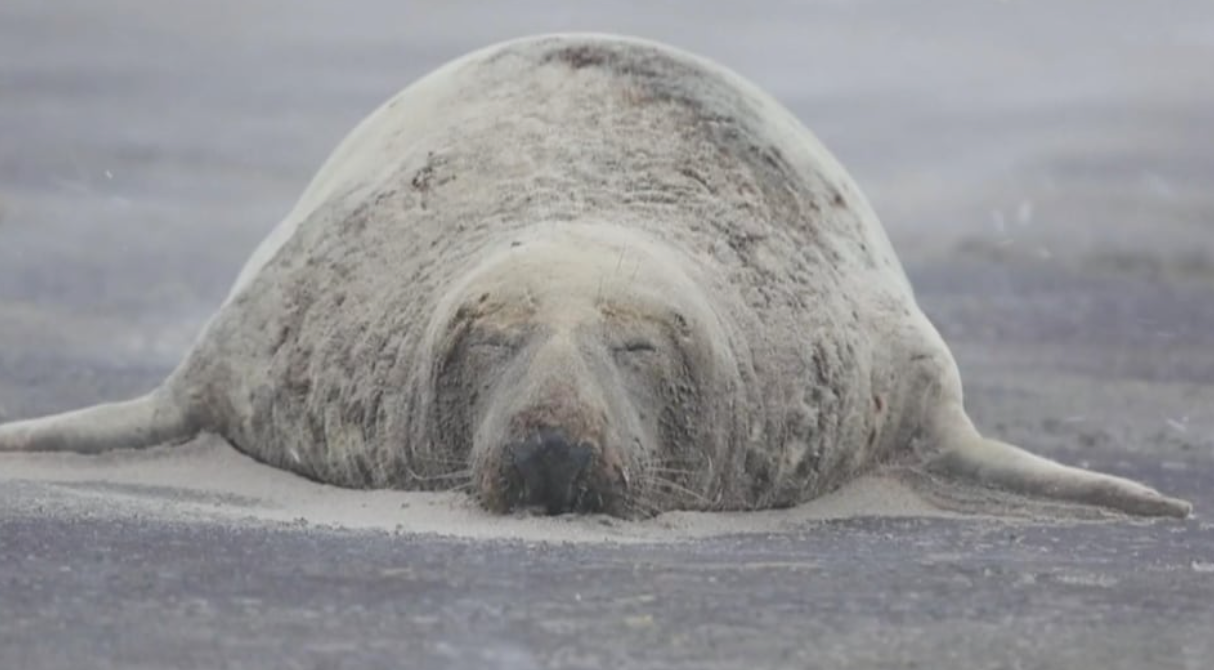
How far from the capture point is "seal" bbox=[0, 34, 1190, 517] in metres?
7.39

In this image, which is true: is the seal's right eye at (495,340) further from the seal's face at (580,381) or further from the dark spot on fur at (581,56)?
the dark spot on fur at (581,56)

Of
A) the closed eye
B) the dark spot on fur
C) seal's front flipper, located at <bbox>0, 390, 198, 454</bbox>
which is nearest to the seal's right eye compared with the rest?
the closed eye

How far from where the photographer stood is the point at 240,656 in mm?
4363

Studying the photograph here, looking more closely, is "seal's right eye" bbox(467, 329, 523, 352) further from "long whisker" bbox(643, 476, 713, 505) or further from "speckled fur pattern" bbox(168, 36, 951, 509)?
"long whisker" bbox(643, 476, 713, 505)

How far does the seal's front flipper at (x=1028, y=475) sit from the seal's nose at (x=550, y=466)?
2.42m

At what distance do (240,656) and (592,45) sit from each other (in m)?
5.27

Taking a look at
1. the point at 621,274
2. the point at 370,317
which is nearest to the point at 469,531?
the point at 621,274

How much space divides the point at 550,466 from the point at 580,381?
31 cm

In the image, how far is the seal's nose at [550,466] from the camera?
22.4 feet

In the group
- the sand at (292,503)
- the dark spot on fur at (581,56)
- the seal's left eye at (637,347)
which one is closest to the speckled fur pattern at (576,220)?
the dark spot on fur at (581,56)

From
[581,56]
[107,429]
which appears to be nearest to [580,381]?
[581,56]

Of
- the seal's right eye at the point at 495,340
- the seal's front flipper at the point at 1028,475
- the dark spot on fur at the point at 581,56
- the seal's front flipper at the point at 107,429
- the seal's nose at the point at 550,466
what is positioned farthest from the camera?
the seal's front flipper at the point at 107,429

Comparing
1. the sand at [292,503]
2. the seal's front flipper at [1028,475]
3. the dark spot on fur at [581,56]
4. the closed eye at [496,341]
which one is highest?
the dark spot on fur at [581,56]

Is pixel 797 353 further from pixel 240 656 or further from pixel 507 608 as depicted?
pixel 240 656
